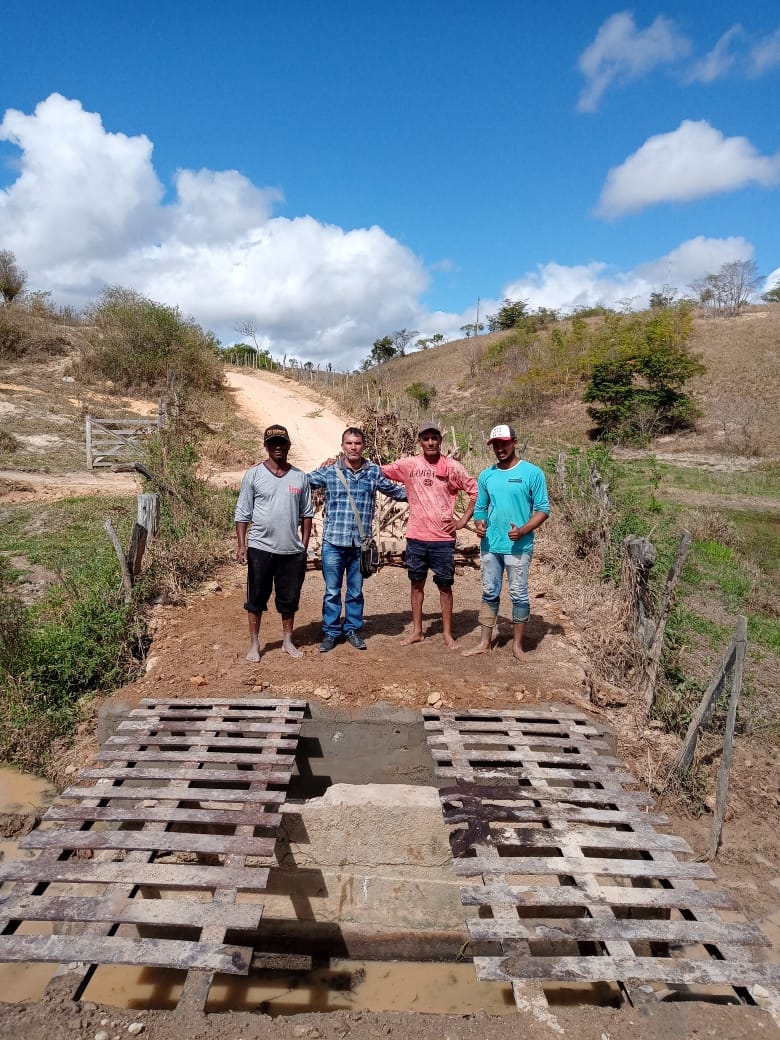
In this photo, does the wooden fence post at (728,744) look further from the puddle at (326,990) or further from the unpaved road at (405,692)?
the puddle at (326,990)

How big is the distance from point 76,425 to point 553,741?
51.6 ft

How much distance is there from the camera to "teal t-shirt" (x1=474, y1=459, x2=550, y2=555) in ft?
14.6

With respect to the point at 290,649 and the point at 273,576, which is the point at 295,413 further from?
the point at 273,576

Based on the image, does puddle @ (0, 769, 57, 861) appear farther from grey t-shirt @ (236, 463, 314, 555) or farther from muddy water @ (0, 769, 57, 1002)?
grey t-shirt @ (236, 463, 314, 555)

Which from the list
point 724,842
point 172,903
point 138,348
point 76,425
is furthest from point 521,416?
point 172,903

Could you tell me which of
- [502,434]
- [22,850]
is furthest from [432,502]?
[22,850]

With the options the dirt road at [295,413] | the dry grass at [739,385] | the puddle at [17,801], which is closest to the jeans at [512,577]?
the puddle at [17,801]

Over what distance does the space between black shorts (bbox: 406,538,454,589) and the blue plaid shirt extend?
0.38 metres

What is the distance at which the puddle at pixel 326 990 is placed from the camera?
3.47 meters

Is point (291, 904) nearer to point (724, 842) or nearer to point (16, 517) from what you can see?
point (724, 842)

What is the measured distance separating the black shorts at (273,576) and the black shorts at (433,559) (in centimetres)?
84

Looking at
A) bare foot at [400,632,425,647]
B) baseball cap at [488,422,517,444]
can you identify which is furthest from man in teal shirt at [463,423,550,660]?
bare foot at [400,632,425,647]

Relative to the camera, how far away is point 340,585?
4.89 metres

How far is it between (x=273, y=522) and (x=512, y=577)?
5.78 ft
